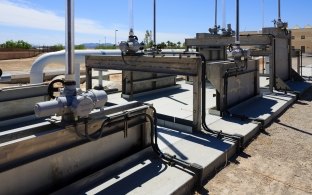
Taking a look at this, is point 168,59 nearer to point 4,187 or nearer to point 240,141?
point 240,141

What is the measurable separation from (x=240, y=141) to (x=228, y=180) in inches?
56.8

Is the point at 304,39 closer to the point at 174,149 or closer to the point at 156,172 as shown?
the point at 174,149

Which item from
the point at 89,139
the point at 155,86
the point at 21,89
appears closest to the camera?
the point at 89,139

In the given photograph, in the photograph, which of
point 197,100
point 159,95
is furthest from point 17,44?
point 197,100

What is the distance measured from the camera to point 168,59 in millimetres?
6965

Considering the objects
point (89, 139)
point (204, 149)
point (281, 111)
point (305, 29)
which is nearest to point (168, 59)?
point (204, 149)

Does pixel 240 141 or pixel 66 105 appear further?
pixel 240 141

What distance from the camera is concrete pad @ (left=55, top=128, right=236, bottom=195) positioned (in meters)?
3.91

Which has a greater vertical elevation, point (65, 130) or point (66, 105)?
point (66, 105)

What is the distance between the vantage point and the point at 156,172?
14.6ft

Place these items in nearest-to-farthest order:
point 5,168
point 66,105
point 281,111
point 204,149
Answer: point 5,168 < point 66,105 < point 204,149 < point 281,111

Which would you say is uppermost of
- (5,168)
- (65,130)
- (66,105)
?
(66,105)

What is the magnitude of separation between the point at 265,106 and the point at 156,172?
5.80 meters

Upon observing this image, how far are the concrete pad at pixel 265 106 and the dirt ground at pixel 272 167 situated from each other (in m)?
0.42
